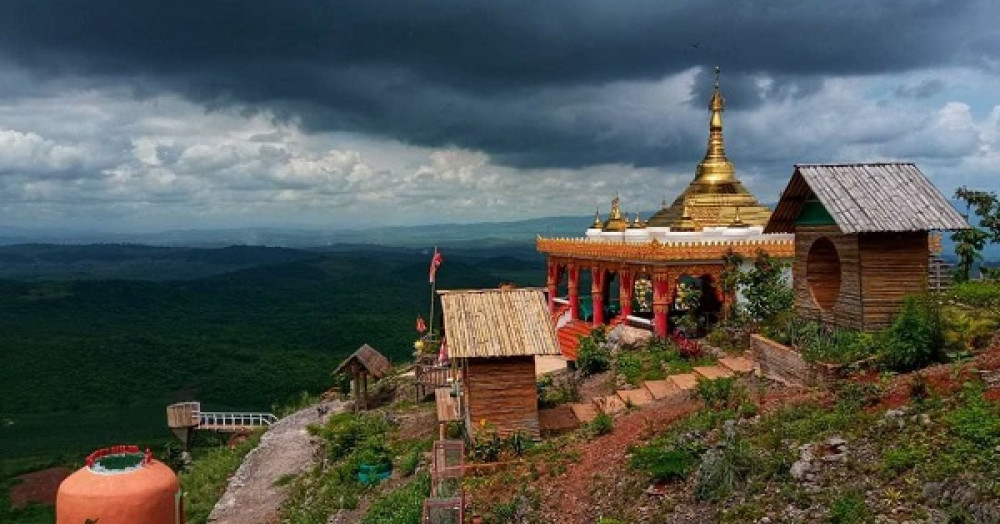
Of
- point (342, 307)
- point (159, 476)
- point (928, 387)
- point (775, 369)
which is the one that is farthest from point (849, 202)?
point (342, 307)

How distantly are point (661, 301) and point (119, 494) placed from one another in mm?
18962

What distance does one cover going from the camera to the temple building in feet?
95.9

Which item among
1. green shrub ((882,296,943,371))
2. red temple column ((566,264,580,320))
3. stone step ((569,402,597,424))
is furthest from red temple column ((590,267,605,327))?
green shrub ((882,296,943,371))

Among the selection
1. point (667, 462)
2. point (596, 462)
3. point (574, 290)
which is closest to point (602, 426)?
point (596, 462)

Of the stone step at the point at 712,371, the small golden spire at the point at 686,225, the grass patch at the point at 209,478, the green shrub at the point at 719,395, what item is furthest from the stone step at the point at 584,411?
the grass patch at the point at 209,478

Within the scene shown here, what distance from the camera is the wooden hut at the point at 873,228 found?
1694 cm

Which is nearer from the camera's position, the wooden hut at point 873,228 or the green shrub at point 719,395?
the green shrub at point 719,395

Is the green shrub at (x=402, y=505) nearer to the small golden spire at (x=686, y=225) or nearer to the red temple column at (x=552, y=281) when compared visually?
the small golden spire at (x=686, y=225)

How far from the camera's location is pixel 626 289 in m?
31.4

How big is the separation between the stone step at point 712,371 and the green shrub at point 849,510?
11215mm

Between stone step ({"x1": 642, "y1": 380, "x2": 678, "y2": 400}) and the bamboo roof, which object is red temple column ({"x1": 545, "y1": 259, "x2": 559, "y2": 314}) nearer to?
the bamboo roof

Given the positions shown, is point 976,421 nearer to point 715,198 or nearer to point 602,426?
point 602,426

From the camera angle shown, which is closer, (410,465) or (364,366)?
(410,465)

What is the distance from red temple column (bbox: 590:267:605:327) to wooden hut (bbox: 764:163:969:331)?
14726mm
